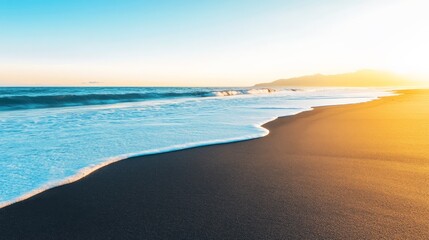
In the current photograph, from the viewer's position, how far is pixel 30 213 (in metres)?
3.04

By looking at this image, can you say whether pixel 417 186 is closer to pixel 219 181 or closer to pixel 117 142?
pixel 219 181

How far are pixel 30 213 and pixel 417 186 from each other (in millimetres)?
4249

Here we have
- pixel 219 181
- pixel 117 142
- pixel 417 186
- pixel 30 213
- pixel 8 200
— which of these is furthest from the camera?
pixel 117 142

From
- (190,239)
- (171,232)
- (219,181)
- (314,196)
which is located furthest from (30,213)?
(314,196)

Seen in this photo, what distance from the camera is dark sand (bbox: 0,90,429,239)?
8.61 feet

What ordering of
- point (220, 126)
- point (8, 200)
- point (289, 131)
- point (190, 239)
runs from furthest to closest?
point (220, 126)
point (289, 131)
point (8, 200)
point (190, 239)

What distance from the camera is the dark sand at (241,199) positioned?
2625 millimetres

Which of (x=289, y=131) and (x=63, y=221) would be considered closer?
(x=63, y=221)

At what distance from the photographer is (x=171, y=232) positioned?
2604 millimetres

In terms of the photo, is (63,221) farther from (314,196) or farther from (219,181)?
(314,196)

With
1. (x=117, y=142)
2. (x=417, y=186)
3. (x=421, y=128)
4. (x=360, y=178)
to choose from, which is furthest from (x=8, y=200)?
(x=421, y=128)

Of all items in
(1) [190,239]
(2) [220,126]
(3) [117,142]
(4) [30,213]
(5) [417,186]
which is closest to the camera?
(1) [190,239]

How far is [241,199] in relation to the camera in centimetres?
333

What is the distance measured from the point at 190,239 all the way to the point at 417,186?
2816mm
